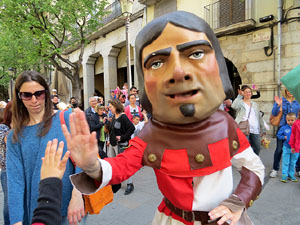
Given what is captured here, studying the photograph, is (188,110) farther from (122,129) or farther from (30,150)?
(122,129)

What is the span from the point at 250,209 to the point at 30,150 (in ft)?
9.55

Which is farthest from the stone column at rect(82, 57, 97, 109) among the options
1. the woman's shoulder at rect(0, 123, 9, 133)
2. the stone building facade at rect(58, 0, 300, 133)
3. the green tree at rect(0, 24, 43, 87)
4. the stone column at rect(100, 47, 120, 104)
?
the woman's shoulder at rect(0, 123, 9, 133)

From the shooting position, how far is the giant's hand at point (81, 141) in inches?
39.8

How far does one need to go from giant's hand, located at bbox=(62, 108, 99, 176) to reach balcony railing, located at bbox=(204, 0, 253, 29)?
26.2ft

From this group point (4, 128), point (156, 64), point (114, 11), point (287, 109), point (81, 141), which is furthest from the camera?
point (114, 11)

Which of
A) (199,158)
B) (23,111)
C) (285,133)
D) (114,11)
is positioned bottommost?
(285,133)

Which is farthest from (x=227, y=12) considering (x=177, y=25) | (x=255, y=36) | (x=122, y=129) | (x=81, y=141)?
(x=81, y=141)

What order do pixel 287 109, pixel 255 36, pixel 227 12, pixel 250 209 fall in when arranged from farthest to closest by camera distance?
pixel 227 12
pixel 255 36
pixel 287 109
pixel 250 209

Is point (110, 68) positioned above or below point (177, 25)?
above

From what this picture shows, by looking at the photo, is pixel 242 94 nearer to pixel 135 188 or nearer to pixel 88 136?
pixel 135 188

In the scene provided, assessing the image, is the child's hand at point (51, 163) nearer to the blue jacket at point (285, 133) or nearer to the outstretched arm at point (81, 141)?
the outstretched arm at point (81, 141)

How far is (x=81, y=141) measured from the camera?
1016 millimetres

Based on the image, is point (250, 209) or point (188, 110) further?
point (250, 209)

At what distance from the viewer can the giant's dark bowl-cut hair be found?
1214 mm
